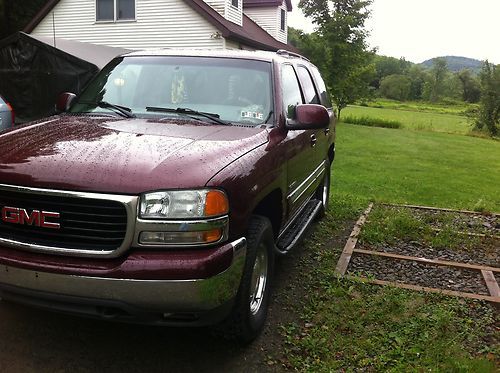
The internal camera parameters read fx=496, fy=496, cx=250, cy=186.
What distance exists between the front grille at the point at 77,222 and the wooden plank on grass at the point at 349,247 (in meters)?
2.60

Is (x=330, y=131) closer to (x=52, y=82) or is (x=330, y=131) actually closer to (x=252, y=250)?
(x=252, y=250)

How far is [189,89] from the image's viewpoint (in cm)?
404

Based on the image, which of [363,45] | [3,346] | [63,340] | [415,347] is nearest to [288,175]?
[415,347]

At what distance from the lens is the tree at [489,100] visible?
88.4ft

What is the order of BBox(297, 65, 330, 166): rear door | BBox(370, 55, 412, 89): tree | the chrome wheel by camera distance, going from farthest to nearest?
BBox(370, 55, 412, 89): tree → BBox(297, 65, 330, 166): rear door → the chrome wheel

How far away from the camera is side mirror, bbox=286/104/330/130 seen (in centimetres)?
393

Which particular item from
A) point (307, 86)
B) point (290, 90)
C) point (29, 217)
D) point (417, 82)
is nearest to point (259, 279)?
point (29, 217)

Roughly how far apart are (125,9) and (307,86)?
49.3 feet

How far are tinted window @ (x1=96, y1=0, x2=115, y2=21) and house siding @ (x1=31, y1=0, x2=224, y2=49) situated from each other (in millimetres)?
198

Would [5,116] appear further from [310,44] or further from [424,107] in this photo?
[424,107]

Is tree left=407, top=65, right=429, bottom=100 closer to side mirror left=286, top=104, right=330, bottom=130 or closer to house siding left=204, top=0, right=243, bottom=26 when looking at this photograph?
house siding left=204, top=0, right=243, bottom=26

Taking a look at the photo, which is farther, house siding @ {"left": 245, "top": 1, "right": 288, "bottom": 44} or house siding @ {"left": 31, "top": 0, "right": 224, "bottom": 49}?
house siding @ {"left": 245, "top": 1, "right": 288, "bottom": 44}

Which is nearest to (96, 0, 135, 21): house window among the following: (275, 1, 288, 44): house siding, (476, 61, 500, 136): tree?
(275, 1, 288, 44): house siding

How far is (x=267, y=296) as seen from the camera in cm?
364
